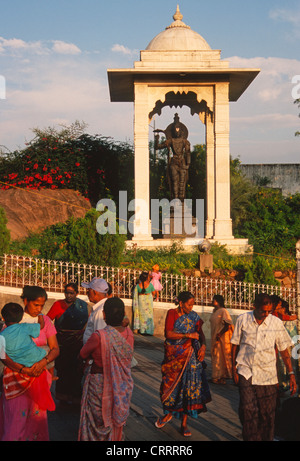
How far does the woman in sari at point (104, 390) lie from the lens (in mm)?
4672

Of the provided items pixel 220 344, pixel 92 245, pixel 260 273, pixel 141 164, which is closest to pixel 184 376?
pixel 220 344

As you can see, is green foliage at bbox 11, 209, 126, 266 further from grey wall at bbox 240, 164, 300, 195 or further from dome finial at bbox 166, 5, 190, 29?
grey wall at bbox 240, 164, 300, 195

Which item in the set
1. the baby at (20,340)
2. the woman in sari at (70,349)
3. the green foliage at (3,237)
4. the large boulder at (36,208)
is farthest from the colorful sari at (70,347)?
the large boulder at (36,208)

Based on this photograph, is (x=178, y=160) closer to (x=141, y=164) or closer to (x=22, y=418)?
(x=141, y=164)

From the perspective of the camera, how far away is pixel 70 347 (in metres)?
A: 7.01

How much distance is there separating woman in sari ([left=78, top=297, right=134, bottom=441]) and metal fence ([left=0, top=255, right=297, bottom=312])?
7554 mm

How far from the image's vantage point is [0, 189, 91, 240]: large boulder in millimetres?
→ 18078

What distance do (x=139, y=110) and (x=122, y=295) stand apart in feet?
25.5

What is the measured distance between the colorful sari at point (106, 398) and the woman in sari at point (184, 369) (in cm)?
154

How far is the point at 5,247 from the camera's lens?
1332 centimetres

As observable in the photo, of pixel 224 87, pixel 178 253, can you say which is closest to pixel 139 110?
pixel 224 87

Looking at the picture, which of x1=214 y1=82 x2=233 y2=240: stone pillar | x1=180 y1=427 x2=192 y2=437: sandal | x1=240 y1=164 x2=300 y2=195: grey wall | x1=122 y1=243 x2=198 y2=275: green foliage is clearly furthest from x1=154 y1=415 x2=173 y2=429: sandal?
x1=240 y1=164 x2=300 y2=195: grey wall

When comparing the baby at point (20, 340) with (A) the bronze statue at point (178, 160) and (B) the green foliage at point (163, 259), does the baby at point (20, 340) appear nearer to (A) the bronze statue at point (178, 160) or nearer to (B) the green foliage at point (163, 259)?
(B) the green foliage at point (163, 259)

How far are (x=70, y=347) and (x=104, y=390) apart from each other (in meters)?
2.43
